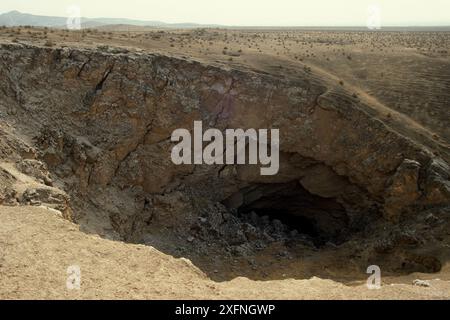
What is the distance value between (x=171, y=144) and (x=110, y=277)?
10.8 m

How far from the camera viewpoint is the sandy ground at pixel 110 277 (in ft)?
25.5

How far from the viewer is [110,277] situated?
8320 millimetres

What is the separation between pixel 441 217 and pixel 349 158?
457 centimetres

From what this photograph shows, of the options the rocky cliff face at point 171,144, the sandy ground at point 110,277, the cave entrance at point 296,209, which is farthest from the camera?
the cave entrance at point 296,209

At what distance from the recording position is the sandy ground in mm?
7785

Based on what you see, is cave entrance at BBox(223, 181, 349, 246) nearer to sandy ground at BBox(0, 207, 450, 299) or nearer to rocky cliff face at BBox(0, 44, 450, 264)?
rocky cliff face at BBox(0, 44, 450, 264)

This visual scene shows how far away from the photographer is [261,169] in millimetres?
20375

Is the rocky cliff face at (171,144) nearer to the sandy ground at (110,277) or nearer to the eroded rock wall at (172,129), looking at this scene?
the eroded rock wall at (172,129)

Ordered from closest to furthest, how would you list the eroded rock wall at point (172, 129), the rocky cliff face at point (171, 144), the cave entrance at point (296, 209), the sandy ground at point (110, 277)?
the sandy ground at point (110, 277), the rocky cliff face at point (171, 144), the eroded rock wall at point (172, 129), the cave entrance at point (296, 209)

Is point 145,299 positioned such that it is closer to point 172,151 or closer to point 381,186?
point 172,151

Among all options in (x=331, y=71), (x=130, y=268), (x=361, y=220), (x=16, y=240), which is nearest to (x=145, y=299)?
(x=130, y=268)

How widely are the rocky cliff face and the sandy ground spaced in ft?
17.1

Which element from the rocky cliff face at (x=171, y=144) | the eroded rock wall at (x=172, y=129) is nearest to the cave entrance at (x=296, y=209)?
the rocky cliff face at (x=171, y=144)

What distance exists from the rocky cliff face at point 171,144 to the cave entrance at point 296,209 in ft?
0.34
